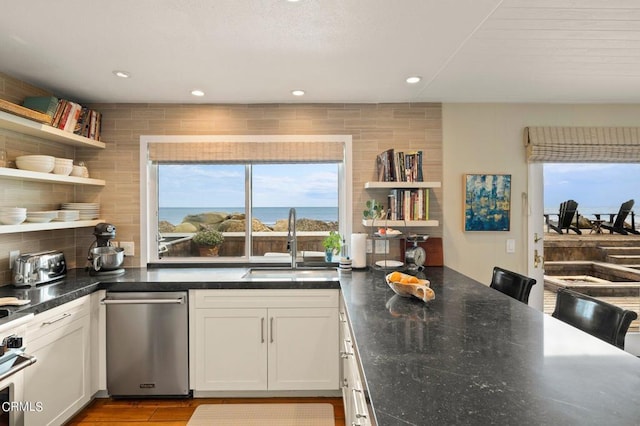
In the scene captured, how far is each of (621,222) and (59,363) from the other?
4.78 metres

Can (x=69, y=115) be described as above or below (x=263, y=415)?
above

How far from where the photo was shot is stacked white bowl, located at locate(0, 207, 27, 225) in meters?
2.35

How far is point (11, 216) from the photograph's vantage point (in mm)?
2361

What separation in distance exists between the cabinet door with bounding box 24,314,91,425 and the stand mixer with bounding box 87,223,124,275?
477 millimetres

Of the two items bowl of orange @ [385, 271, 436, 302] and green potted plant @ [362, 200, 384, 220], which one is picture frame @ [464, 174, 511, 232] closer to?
green potted plant @ [362, 200, 384, 220]

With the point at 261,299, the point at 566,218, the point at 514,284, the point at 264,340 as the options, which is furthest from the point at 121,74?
the point at 566,218

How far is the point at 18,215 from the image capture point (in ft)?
7.84

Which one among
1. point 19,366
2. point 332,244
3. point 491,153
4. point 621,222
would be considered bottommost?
point 19,366

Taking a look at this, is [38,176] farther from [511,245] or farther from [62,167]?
[511,245]

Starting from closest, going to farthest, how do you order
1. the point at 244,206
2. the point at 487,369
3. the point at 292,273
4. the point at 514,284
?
1. the point at 487,369
2. the point at 514,284
3. the point at 292,273
4. the point at 244,206

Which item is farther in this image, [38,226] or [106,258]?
[106,258]

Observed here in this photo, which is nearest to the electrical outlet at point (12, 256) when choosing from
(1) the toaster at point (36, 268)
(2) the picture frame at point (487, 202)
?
(1) the toaster at point (36, 268)

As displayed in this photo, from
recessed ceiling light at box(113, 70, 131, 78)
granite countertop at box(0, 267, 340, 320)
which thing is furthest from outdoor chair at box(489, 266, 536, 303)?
recessed ceiling light at box(113, 70, 131, 78)

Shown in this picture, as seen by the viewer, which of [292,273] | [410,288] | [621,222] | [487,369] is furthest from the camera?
[621,222]
